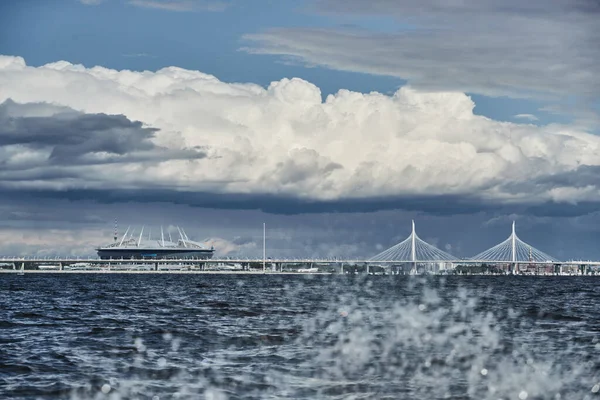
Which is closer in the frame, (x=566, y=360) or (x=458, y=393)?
(x=458, y=393)

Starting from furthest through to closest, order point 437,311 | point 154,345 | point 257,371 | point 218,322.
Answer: point 437,311
point 218,322
point 154,345
point 257,371

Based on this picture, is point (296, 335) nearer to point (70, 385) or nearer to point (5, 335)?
point (5, 335)

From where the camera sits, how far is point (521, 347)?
1966 inches

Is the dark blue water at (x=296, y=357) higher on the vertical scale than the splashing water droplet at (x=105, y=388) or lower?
higher

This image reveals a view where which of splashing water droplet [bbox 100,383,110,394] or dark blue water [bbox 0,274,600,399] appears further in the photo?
dark blue water [bbox 0,274,600,399]

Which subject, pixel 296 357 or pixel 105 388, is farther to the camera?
pixel 296 357

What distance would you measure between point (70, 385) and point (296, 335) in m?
21.6

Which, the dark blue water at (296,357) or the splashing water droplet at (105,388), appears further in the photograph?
the dark blue water at (296,357)

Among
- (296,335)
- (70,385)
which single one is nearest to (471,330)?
(296,335)

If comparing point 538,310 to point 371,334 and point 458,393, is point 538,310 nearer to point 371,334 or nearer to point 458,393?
point 371,334

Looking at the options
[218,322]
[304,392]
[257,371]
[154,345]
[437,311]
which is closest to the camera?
[304,392]

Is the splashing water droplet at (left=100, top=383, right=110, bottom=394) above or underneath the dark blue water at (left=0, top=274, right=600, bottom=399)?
underneath

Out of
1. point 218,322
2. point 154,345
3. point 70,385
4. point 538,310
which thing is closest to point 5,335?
point 154,345

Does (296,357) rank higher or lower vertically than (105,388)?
higher
